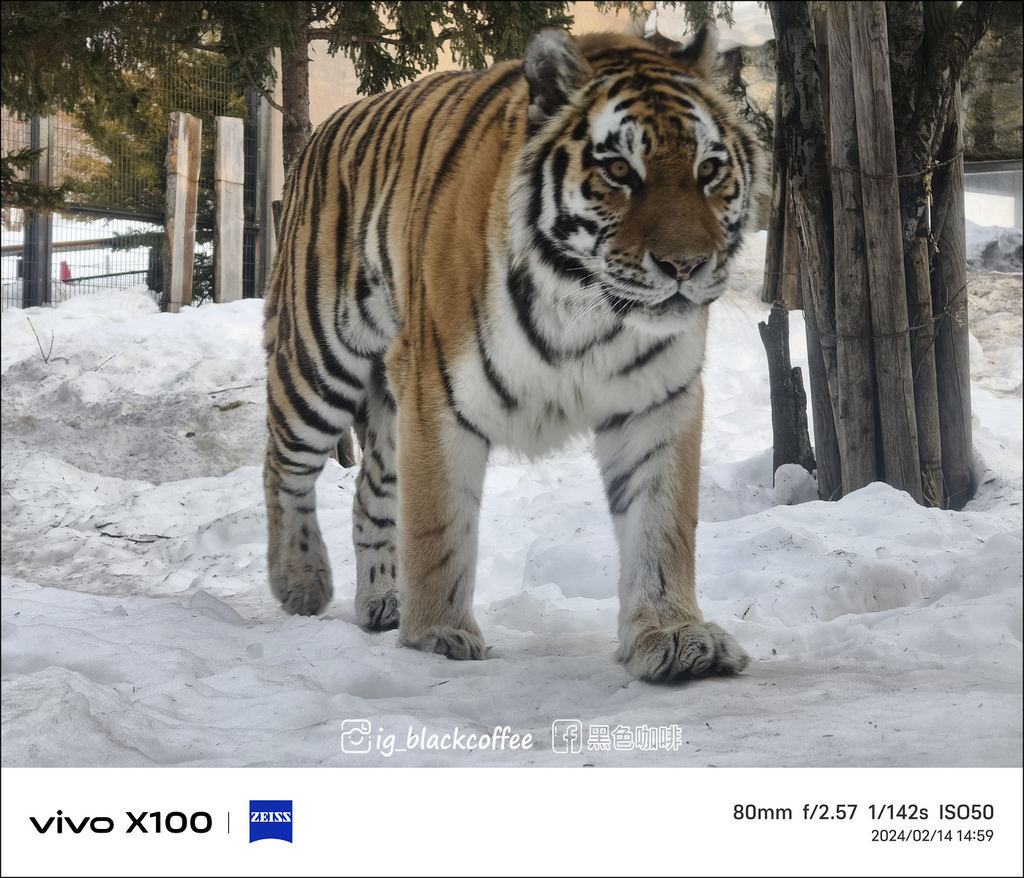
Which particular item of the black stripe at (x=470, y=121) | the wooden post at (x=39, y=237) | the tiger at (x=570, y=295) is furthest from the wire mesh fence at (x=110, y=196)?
the black stripe at (x=470, y=121)

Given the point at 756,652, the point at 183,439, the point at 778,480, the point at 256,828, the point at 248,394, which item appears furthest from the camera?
the point at 248,394

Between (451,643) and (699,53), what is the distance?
0.99 m

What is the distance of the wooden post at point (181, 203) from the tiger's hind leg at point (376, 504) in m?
0.69

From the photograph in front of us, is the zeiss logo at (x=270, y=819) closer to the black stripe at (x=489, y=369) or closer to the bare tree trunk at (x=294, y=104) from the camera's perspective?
the black stripe at (x=489, y=369)

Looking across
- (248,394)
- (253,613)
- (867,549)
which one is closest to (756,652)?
(867,549)

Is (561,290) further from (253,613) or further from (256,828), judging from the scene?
(253,613)

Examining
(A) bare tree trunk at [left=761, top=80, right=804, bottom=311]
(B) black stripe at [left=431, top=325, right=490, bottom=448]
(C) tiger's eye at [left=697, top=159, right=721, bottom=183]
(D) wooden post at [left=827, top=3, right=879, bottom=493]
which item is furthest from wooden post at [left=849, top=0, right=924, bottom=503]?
(B) black stripe at [left=431, top=325, right=490, bottom=448]

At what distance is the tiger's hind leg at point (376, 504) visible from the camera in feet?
6.64

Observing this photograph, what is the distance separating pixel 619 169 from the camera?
127cm

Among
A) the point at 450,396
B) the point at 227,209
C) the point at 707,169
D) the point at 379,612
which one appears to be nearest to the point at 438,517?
the point at 450,396

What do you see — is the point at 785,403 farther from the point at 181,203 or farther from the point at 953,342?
the point at 181,203

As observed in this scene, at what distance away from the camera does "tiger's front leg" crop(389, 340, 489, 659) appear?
1.48 metres

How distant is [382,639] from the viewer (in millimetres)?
1698

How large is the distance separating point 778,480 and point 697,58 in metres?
1.39
